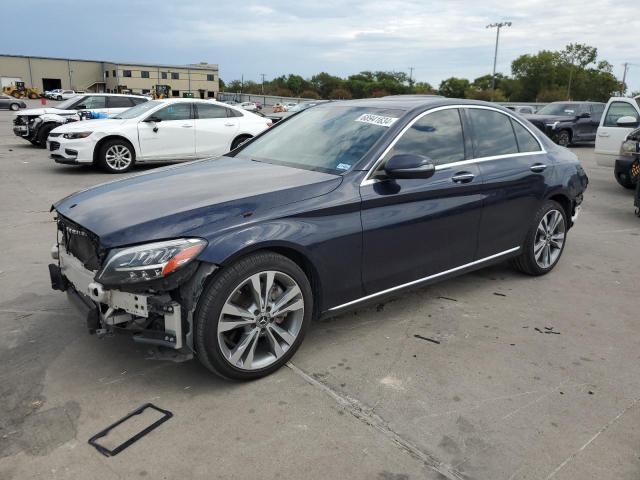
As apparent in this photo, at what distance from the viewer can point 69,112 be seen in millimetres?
15273

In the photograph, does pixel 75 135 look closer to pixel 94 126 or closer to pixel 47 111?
pixel 94 126

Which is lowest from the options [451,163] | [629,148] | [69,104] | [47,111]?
[629,148]

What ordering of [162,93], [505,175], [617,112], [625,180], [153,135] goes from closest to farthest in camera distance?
[505,175] → [625,180] → [153,135] → [617,112] → [162,93]

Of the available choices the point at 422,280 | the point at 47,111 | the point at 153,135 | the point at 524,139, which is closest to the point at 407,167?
the point at 422,280

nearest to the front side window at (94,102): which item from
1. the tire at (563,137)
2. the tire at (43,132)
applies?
the tire at (43,132)

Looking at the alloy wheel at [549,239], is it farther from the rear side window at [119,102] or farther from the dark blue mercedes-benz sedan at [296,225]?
the rear side window at [119,102]

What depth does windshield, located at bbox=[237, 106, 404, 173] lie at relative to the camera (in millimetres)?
3736

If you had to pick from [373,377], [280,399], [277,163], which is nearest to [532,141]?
[277,163]

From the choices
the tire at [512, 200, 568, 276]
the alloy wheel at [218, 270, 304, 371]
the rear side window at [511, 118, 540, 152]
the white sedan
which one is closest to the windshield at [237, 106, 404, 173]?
the alloy wheel at [218, 270, 304, 371]

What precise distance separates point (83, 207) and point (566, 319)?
11.8 ft

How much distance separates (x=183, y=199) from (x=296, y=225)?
0.69 metres

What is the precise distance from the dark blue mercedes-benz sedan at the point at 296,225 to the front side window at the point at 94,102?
12.7 meters

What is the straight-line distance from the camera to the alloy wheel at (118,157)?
11039 millimetres

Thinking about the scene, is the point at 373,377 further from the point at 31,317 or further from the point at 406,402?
the point at 31,317
